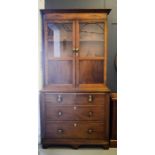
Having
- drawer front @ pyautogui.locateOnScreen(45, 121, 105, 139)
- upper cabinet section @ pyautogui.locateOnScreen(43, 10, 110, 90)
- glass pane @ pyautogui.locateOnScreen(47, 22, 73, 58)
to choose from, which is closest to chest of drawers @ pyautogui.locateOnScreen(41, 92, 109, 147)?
drawer front @ pyautogui.locateOnScreen(45, 121, 105, 139)

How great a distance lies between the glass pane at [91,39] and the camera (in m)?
3.12

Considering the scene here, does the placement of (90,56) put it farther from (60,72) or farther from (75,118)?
(75,118)

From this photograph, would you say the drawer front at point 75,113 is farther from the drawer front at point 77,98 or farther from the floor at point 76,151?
the floor at point 76,151

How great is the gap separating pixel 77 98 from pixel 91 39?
921mm

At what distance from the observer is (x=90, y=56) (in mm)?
3129

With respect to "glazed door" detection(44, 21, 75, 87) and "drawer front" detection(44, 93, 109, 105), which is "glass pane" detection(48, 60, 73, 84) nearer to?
"glazed door" detection(44, 21, 75, 87)

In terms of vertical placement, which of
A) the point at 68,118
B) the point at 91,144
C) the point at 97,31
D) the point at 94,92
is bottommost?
the point at 91,144

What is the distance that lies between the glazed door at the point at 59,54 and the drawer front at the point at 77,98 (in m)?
0.24
